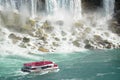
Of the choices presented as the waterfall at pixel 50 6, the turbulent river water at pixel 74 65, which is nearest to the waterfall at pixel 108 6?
the waterfall at pixel 50 6

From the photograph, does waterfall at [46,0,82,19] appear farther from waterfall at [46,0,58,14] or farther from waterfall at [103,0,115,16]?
waterfall at [103,0,115,16]

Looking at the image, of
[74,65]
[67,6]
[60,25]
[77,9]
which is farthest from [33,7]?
[74,65]

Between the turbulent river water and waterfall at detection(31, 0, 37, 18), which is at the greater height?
waterfall at detection(31, 0, 37, 18)

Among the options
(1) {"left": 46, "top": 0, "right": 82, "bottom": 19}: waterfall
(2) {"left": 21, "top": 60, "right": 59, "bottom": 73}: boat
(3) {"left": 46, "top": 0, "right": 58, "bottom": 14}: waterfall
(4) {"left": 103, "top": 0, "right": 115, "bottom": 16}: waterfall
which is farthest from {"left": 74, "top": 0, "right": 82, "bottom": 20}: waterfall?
(2) {"left": 21, "top": 60, "right": 59, "bottom": 73}: boat

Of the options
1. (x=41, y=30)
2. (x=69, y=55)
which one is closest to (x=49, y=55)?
(x=69, y=55)

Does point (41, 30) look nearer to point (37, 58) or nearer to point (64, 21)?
point (64, 21)

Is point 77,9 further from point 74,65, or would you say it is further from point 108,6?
point 74,65

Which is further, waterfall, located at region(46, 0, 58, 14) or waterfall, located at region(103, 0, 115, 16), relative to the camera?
waterfall, located at region(103, 0, 115, 16)

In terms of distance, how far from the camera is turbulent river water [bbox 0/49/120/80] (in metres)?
120

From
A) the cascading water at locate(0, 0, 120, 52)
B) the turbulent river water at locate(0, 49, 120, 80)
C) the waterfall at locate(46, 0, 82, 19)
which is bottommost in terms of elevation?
the turbulent river water at locate(0, 49, 120, 80)

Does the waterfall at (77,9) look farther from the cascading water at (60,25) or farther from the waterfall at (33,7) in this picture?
the waterfall at (33,7)

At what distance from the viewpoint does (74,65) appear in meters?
132

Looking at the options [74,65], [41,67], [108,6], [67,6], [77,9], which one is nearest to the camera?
[41,67]

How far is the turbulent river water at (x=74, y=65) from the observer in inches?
4727
